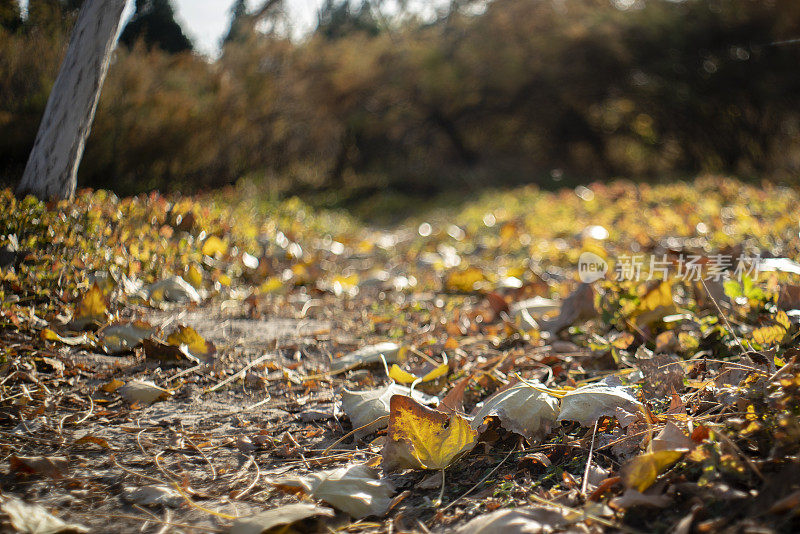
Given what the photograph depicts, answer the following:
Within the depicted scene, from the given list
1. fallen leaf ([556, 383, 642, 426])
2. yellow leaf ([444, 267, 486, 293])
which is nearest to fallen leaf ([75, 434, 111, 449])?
fallen leaf ([556, 383, 642, 426])

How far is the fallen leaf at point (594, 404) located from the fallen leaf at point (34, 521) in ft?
2.95

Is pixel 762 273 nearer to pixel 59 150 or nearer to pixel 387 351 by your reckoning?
pixel 387 351

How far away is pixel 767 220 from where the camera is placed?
11.1 ft

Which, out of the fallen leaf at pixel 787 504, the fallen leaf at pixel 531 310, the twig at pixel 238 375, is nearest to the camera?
the fallen leaf at pixel 787 504

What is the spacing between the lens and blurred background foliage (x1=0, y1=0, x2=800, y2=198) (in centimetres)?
743

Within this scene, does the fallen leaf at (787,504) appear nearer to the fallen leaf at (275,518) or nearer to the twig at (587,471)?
the twig at (587,471)

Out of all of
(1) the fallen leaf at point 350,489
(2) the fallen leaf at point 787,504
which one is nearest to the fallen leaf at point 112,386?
(1) the fallen leaf at point 350,489

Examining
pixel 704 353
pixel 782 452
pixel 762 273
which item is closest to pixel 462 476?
pixel 782 452

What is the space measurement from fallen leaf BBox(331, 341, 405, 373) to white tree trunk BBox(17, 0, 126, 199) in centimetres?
136

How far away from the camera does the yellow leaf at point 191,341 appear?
1708 mm

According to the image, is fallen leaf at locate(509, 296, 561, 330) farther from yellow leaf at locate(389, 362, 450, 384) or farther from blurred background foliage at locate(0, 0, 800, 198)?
blurred background foliage at locate(0, 0, 800, 198)

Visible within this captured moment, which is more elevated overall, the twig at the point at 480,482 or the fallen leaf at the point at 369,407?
the fallen leaf at the point at 369,407

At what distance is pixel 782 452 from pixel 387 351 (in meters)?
1.06

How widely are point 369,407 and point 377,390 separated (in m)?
0.08
